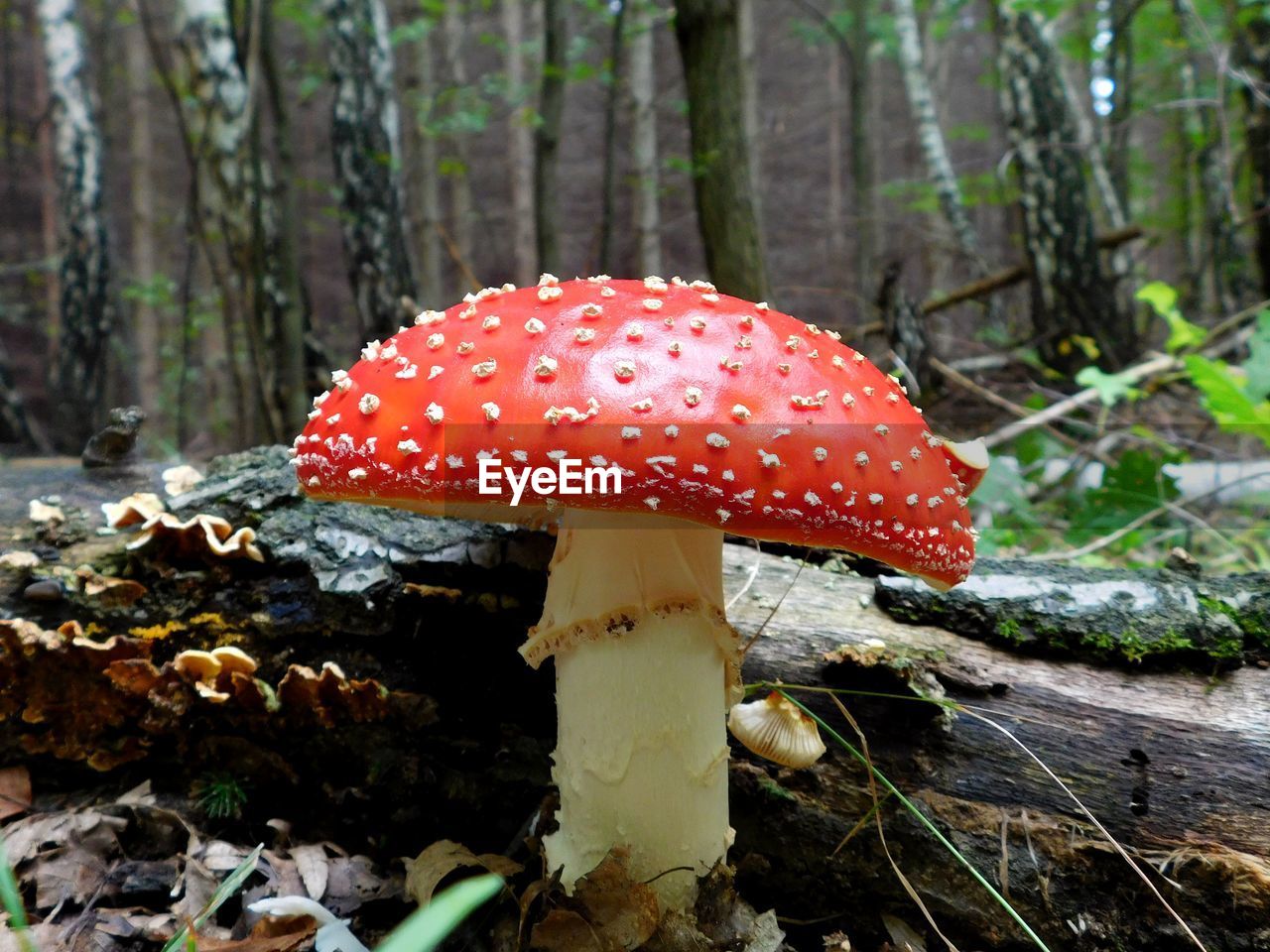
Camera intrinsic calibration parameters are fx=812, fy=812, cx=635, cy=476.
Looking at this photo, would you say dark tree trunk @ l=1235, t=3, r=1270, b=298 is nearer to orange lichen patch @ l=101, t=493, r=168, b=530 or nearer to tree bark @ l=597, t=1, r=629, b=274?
tree bark @ l=597, t=1, r=629, b=274

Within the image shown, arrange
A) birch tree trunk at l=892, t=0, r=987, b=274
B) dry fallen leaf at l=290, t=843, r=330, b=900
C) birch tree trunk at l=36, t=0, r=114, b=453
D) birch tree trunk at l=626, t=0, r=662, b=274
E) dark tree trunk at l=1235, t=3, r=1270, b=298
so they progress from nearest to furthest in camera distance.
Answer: dry fallen leaf at l=290, t=843, r=330, b=900, dark tree trunk at l=1235, t=3, r=1270, b=298, birch tree trunk at l=36, t=0, r=114, b=453, birch tree trunk at l=892, t=0, r=987, b=274, birch tree trunk at l=626, t=0, r=662, b=274

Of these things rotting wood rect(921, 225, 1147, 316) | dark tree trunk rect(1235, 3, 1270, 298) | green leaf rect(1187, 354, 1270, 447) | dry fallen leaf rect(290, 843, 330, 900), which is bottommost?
dry fallen leaf rect(290, 843, 330, 900)

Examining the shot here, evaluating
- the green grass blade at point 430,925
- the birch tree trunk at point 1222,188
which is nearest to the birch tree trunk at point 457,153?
the birch tree trunk at point 1222,188

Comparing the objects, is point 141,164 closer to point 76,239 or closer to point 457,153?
point 76,239

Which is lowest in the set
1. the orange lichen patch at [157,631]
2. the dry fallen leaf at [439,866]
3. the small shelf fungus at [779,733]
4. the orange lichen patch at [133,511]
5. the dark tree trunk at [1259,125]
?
the dry fallen leaf at [439,866]

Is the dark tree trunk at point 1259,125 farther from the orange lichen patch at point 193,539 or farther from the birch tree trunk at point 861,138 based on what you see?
the orange lichen patch at point 193,539

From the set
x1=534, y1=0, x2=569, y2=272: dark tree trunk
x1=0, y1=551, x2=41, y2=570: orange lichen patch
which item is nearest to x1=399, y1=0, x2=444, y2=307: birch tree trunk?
x1=534, y1=0, x2=569, y2=272: dark tree trunk

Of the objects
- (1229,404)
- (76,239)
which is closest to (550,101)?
(1229,404)
